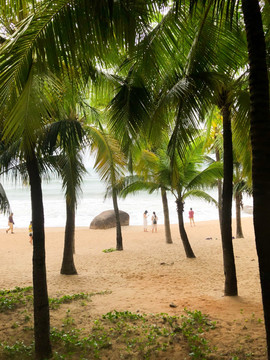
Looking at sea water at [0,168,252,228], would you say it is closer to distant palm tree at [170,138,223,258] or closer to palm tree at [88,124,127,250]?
distant palm tree at [170,138,223,258]

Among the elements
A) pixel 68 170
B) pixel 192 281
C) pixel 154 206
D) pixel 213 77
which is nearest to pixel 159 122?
pixel 213 77

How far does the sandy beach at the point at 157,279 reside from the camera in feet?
22.9

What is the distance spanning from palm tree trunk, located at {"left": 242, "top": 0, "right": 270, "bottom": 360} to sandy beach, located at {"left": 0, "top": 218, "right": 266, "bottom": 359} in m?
2.13

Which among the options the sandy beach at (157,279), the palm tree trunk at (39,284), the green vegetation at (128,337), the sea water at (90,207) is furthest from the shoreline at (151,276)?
the sea water at (90,207)

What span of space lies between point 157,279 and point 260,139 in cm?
796

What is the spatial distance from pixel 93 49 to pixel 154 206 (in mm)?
50984

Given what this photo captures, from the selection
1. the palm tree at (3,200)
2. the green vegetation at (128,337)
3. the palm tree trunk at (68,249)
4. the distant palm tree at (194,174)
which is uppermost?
the distant palm tree at (194,174)

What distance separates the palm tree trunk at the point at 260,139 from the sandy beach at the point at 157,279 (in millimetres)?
2128

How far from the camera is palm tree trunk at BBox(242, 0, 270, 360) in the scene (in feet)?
11.0

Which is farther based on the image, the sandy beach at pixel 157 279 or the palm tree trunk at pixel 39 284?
the sandy beach at pixel 157 279

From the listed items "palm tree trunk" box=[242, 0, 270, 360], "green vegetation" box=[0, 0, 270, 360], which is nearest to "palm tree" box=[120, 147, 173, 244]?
"green vegetation" box=[0, 0, 270, 360]

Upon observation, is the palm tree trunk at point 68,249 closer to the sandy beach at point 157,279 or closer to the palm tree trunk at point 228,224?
the sandy beach at point 157,279

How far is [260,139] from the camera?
3385mm

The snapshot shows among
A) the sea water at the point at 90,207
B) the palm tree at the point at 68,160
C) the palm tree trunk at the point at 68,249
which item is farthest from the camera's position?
the sea water at the point at 90,207
